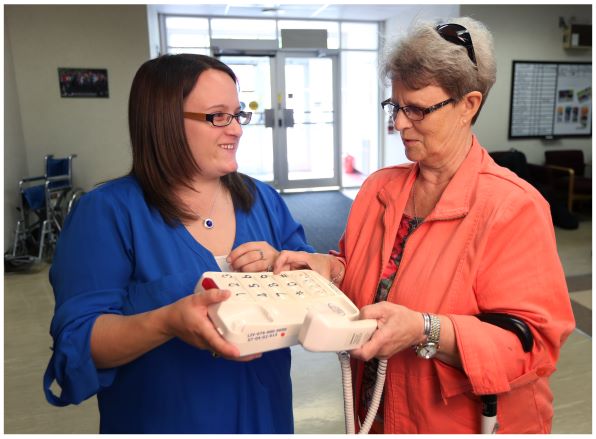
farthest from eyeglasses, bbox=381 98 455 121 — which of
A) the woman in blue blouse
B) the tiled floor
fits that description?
the tiled floor

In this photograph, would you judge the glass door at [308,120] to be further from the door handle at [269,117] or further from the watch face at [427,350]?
the watch face at [427,350]

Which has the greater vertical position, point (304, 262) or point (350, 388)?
point (304, 262)

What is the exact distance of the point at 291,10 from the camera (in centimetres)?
700

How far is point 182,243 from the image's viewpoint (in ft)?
3.45

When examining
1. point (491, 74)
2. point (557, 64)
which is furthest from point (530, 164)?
point (491, 74)

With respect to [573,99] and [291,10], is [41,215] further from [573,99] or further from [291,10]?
[573,99]

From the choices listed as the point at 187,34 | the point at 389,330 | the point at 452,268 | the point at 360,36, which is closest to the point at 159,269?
the point at 389,330

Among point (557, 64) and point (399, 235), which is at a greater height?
point (557, 64)

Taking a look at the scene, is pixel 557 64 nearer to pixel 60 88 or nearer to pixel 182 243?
pixel 60 88

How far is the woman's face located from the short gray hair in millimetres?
413

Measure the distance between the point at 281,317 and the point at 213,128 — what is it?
0.49 meters

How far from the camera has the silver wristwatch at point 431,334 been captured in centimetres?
93

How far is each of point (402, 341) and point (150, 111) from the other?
2.44ft

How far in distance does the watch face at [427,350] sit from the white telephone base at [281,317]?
0.56 ft
